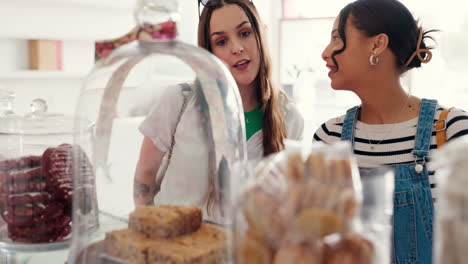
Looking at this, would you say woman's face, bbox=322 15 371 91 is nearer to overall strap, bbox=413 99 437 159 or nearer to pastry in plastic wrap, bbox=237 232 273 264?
overall strap, bbox=413 99 437 159

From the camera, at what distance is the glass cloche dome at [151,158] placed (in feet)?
2.13

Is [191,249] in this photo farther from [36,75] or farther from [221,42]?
[36,75]

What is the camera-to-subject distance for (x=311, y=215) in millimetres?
430

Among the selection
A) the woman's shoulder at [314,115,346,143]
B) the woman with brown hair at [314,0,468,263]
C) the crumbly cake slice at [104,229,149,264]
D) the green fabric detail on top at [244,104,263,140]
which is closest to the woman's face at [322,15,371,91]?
the woman with brown hair at [314,0,468,263]

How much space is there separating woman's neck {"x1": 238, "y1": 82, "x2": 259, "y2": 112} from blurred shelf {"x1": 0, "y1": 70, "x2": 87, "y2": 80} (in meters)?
1.39

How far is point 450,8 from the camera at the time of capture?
3.27 m

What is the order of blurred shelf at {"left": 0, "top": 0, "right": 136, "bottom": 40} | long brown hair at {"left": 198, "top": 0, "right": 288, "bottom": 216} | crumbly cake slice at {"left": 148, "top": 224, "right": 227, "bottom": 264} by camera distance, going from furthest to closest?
blurred shelf at {"left": 0, "top": 0, "right": 136, "bottom": 40}, long brown hair at {"left": 198, "top": 0, "right": 288, "bottom": 216}, crumbly cake slice at {"left": 148, "top": 224, "right": 227, "bottom": 264}

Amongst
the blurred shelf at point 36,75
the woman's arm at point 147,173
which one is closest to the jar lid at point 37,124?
the woman's arm at point 147,173

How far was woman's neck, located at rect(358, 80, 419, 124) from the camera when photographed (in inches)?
48.6

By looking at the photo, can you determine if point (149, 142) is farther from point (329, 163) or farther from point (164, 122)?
point (329, 163)

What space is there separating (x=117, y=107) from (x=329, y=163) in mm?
438

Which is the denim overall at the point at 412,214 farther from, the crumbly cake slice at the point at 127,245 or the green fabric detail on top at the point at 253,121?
the crumbly cake slice at the point at 127,245

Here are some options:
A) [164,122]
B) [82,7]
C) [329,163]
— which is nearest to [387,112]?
[164,122]

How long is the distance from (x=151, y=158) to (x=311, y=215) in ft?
1.65
